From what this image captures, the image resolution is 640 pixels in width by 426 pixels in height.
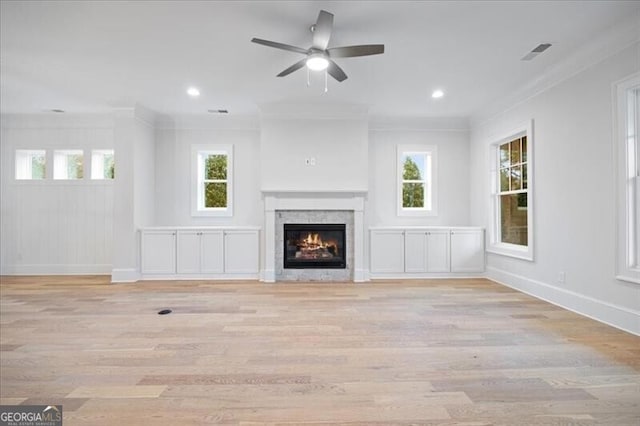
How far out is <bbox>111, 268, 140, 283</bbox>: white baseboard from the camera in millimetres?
5410

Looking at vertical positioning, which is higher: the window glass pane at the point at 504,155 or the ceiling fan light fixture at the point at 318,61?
the ceiling fan light fixture at the point at 318,61

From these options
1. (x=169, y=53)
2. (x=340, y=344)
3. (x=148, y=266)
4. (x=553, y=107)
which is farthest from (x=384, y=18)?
(x=148, y=266)

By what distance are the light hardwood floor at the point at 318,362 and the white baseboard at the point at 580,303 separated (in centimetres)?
Answer: 17

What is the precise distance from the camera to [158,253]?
18.1 feet

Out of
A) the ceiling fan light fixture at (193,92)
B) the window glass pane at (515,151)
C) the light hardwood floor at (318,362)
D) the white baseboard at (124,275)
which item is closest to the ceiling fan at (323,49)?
the ceiling fan light fixture at (193,92)

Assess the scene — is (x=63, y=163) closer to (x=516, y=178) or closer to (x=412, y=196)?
(x=412, y=196)

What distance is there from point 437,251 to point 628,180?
2.88 meters

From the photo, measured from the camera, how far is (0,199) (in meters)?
6.01

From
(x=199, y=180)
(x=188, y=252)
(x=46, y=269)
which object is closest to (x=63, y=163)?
(x=46, y=269)

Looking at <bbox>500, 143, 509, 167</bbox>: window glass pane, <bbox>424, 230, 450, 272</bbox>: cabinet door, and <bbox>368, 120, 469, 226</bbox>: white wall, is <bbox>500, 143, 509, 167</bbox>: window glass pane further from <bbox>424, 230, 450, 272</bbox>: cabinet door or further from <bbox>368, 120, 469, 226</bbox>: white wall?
<bbox>424, 230, 450, 272</bbox>: cabinet door

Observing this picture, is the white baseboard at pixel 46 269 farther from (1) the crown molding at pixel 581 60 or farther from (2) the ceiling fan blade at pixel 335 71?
(1) the crown molding at pixel 581 60

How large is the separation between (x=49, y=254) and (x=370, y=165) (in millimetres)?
6144

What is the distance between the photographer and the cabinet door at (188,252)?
5547 millimetres

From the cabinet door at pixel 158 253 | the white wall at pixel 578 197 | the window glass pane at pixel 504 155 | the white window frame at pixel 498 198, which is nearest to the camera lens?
the white wall at pixel 578 197
